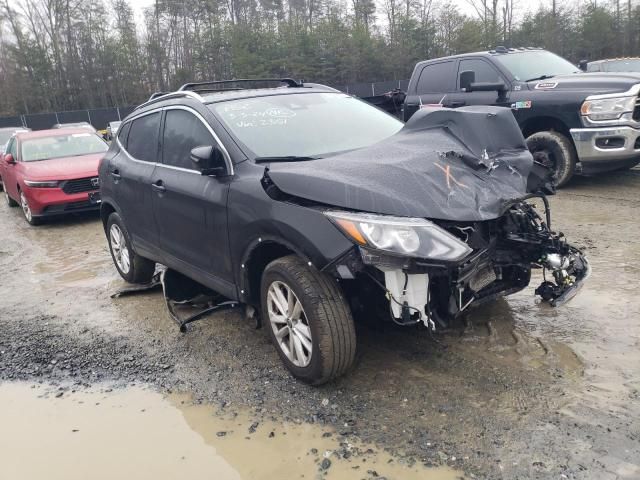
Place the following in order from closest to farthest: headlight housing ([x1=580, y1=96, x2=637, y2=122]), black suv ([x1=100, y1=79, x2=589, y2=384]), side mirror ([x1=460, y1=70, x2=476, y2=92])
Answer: black suv ([x1=100, y1=79, x2=589, y2=384]) → headlight housing ([x1=580, y1=96, x2=637, y2=122]) → side mirror ([x1=460, y1=70, x2=476, y2=92])

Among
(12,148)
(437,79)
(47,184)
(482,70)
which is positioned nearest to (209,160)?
(482,70)

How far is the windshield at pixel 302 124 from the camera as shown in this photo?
3918 millimetres

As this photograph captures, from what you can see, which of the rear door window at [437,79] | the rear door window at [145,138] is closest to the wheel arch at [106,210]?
the rear door window at [145,138]

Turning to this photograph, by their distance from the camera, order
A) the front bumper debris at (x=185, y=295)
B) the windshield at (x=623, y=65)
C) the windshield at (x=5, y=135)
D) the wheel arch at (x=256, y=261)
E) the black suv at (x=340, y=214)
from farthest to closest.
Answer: the windshield at (x=5, y=135), the windshield at (x=623, y=65), the front bumper debris at (x=185, y=295), the wheel arch at (x=256, y=261), the black suv at (x=340, y=214)

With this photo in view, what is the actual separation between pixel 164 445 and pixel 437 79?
775cm

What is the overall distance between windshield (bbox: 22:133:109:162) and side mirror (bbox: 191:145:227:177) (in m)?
7.56

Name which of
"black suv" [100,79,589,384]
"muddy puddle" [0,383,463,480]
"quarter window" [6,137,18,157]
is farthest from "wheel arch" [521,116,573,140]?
"quarter window" [6,137,18,157]

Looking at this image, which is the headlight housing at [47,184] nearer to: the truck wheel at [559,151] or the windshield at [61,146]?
the windshield at [61,146]

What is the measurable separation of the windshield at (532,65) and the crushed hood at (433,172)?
506 cm

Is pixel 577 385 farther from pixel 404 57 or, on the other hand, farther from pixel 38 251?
pixel 404 57

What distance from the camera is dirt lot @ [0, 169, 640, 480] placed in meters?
2.75

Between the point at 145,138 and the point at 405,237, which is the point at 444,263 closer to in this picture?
the point at 405,237

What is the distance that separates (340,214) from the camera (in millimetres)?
3027

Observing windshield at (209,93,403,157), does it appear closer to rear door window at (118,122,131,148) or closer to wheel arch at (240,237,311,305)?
wheel arch at (240,237,311,305)
